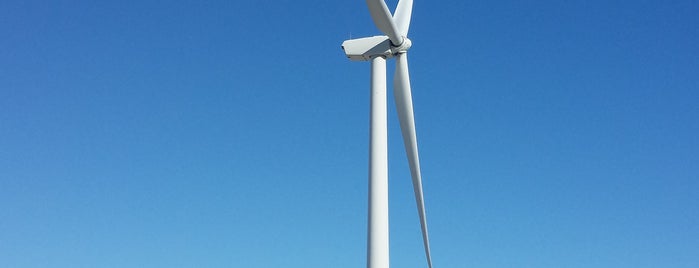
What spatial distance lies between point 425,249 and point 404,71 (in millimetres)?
5888

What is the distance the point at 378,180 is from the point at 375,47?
16.5ft

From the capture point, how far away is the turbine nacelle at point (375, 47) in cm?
2409

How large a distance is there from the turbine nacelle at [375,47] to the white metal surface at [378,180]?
4.44 feet

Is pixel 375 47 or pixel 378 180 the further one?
pixel 375 47

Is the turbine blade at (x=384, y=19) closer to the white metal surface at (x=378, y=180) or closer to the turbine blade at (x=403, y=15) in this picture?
the turbine blade at (x=403, y=15)

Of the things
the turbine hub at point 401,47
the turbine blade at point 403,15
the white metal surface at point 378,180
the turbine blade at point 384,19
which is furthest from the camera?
the turbine blade at point 403,15

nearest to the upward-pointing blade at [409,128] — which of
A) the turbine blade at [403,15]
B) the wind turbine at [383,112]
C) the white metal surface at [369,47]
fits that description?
the wind turbine at [383,112]

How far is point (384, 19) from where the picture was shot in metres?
22.8

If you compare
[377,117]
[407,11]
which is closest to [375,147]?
[377,117]

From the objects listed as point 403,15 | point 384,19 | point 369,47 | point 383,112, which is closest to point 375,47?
point 369,47

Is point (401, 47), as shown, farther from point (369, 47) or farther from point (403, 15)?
point (403, 15)

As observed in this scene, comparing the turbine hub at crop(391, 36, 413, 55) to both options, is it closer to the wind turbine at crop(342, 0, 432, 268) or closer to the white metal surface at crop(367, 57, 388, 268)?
the wind turbine at crop(342, 0, 432, 268)

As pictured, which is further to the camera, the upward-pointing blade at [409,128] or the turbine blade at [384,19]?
the upward-pointing blade at [409,128]

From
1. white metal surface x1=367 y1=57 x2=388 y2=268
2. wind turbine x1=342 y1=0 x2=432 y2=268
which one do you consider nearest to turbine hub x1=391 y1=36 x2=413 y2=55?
wind turbine x1=342 y1=0 x2=432 y2=268
